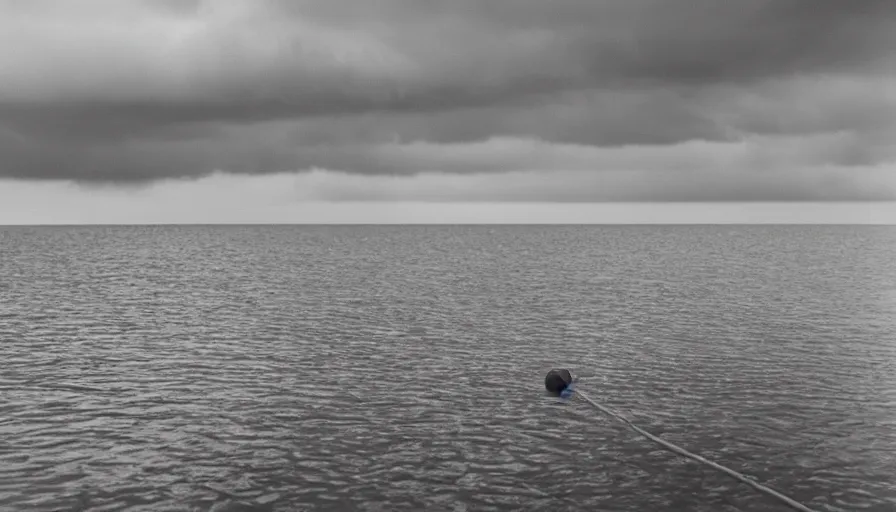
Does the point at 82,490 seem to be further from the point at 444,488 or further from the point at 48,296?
the point at 48,296

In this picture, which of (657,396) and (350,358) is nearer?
(657,396)

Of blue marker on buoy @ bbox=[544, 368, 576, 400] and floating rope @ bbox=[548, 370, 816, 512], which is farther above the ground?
blue marker on buoy @ bbox=[544, 368, 576, 400]

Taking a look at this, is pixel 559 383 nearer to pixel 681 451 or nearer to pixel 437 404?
pixel 437 404

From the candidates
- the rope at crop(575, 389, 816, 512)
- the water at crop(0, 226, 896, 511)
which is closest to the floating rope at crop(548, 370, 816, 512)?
the rope at crop(575, 389, 816, 512)

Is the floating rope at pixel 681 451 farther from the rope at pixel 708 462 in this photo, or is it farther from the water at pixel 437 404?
the water at pixel 437 404

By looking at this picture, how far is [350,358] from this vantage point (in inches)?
2042

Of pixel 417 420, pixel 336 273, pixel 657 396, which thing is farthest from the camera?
pixel 336 273

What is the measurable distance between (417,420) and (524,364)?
16.1 m

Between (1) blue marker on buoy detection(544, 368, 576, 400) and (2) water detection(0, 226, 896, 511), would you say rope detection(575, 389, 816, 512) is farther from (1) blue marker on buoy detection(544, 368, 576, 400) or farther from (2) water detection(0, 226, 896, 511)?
(1) blue marker on buoy detection(544, 368, 576, 400)

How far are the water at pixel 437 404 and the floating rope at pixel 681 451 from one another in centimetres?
50

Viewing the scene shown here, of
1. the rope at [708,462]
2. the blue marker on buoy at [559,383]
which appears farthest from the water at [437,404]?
the blue marker on buoy at [559,383]

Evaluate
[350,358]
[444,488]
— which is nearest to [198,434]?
[444,488]

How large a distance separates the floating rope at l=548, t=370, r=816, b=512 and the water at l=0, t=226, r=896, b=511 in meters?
0.50

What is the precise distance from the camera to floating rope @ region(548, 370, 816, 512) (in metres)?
25.6
